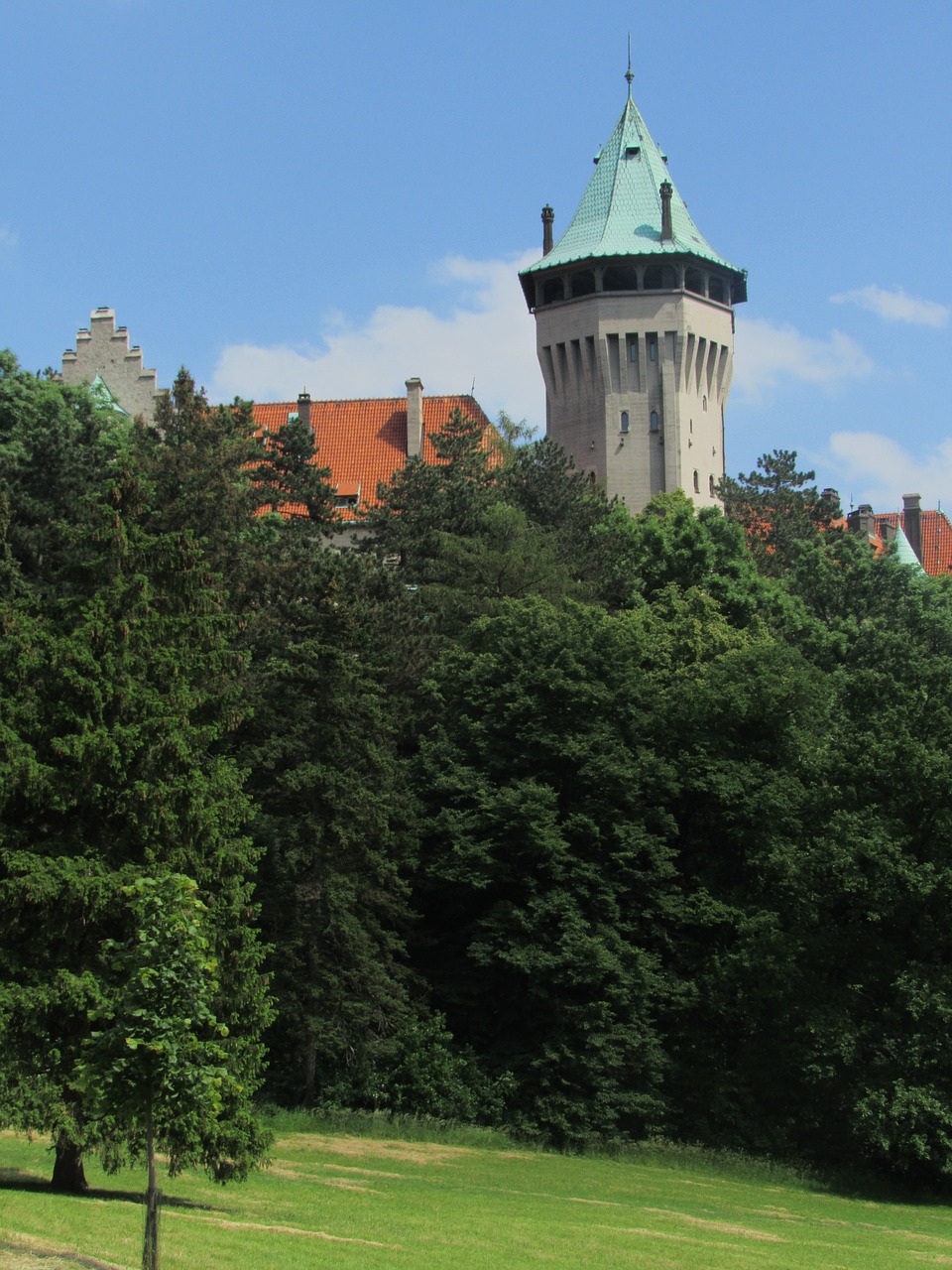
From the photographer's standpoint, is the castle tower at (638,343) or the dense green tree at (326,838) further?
the castle tower at (638,343)

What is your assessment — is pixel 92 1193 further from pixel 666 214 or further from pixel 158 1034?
pixel 666 214

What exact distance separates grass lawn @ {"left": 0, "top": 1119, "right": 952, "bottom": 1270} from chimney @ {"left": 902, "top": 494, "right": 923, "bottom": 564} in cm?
6670

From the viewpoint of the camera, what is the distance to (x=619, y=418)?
73.0 meters

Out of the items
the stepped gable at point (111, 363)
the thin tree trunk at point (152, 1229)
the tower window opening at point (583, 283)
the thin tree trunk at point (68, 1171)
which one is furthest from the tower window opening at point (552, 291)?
the thin tree trunk at point (152, 1229)

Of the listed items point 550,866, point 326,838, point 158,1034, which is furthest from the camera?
point 550,866

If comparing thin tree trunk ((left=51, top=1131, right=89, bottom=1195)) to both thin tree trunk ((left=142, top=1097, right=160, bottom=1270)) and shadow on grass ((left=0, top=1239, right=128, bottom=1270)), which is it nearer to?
shadow on grass ((left=0, top=1239, right=128, bottom=1270))

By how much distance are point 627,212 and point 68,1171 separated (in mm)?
56500

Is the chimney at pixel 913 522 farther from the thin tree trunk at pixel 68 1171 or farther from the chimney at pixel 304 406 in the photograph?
the thin tree trunk at pixel 68 1171

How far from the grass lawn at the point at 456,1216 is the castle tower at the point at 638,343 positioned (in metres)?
39.0

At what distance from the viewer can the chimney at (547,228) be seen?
77.2m

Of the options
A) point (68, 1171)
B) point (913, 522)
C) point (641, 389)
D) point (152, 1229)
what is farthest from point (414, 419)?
point (152, 1229)

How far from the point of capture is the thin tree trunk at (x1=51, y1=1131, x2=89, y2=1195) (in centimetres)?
2542

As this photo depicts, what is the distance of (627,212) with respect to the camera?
74375 millimetres

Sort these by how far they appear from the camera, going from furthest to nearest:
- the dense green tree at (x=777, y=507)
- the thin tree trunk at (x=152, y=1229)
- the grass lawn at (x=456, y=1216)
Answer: the dense green tree at (x=777, y=507) < the grass lawn at (x=456, y=1216) < the thin tree trunk at (x=152, y=1229)
